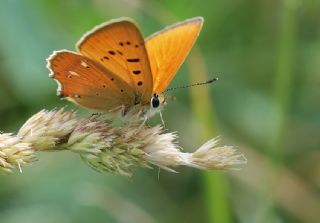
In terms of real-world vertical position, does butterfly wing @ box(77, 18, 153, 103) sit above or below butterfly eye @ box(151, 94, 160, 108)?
above

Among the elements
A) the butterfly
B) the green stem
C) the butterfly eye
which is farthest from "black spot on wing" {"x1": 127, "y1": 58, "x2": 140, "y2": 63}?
the green stem

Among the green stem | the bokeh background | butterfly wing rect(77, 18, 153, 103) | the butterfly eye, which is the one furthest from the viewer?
the bokeh background

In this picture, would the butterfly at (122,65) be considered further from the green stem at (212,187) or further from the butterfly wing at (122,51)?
the green stem at (212,187)

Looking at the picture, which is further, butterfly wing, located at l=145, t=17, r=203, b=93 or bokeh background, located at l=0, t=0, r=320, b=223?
bokeh background, located at l=0, t=0, r=320, b=223

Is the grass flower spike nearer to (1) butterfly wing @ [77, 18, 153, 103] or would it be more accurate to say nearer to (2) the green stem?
(1) butterfly wing @ [77, 18, 153, 103]

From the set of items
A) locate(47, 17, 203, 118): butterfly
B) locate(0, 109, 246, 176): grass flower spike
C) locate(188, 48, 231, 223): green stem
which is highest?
locate(47, 17, 203, 118): butterfly

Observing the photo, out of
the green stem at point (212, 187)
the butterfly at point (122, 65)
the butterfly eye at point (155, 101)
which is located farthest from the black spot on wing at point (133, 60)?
the green stem at point (212, 187)

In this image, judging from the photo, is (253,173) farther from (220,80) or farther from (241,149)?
(220,80)
